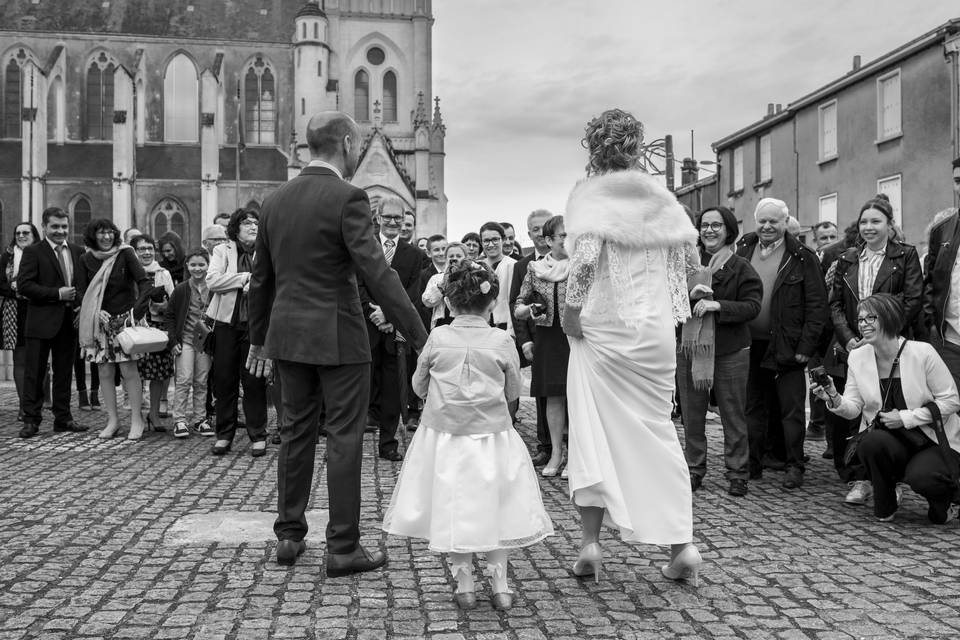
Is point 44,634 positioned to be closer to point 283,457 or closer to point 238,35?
point 283,457

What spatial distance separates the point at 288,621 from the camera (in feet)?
13.0

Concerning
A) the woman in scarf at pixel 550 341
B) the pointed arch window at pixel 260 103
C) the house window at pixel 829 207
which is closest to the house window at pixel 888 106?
the house window at pixel 829 207

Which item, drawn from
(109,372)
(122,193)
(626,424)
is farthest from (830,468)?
(122,193)

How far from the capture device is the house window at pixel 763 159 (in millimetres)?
29672

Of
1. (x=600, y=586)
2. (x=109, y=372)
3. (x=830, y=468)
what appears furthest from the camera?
(x=109, y=372)

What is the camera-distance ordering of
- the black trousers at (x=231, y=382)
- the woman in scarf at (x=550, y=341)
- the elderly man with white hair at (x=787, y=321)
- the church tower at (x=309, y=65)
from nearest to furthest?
the elderly man with white hair at (x=787, y=321) < the woman in scarf at (x=550, y=341) < the black trousers at (x=231, y=382) < the church tower at (x=309, y=65)

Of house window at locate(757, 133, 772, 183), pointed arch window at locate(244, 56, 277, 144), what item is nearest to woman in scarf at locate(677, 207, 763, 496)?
house window at locate(757, 133, 772, 183)

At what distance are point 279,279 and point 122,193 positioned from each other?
133 feet

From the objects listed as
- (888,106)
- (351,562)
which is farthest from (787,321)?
(888,106)

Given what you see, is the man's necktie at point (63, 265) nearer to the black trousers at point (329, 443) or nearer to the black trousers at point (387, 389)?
the black trousers at point (387, 389)

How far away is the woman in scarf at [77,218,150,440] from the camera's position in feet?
30.8

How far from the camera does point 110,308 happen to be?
378 inches

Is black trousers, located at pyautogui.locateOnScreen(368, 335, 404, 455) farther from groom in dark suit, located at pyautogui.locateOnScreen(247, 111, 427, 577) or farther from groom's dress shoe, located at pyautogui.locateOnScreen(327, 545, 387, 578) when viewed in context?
groom's dress shoe, located at pyautogui.locateOnScreen(327, 545, 387, 578)

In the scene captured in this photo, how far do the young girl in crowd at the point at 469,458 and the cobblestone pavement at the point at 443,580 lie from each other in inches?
11.7
